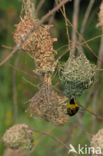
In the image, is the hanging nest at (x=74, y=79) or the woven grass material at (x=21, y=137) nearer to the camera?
the hanging nest at (x=74, y=79)

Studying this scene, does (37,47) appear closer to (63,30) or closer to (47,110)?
(47,110)

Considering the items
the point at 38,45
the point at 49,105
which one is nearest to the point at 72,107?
the point at 49,105

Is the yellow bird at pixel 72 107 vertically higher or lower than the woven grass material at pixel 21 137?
higher

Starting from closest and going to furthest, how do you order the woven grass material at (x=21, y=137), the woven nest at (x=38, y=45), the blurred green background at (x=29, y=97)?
the woven nest at (x=38, y=45) → the woven grass material at (x=21, y=137) → the blurred green background at (x=29, y=97)

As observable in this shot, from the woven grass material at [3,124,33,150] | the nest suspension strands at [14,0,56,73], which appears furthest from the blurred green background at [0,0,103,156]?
the nest suspension strands at [14,0,56,73]

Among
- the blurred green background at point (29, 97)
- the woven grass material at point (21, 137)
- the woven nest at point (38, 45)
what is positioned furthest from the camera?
the blurred green background at point (29, 97)

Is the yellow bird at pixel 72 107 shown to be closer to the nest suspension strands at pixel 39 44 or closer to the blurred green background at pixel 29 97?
the nest suspension strands at pixel 39 44

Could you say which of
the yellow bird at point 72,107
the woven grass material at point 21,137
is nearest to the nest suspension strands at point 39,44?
the yellow bird at point 72,107
